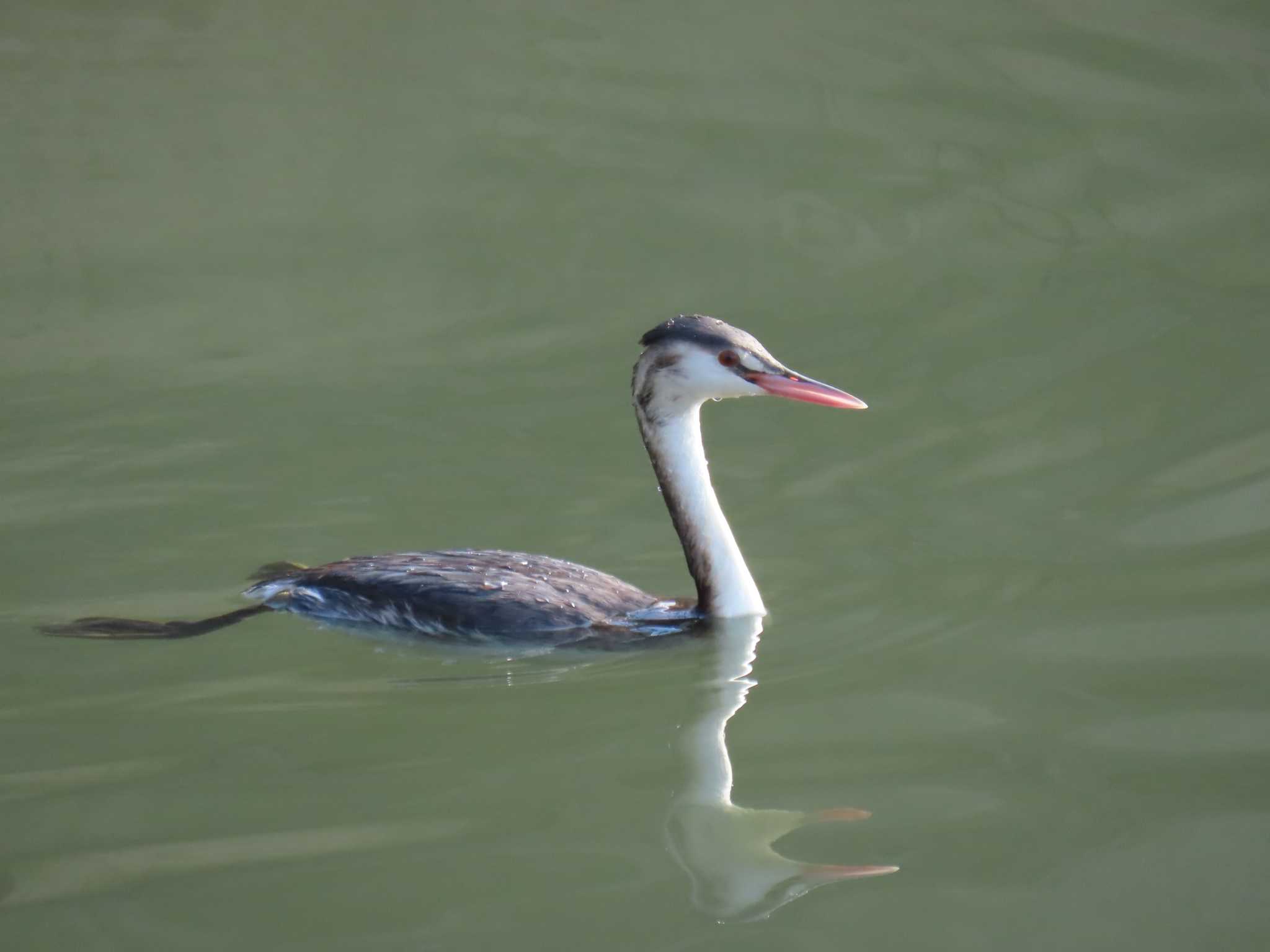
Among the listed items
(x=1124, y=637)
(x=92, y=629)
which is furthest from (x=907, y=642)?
(x=92, y=629)

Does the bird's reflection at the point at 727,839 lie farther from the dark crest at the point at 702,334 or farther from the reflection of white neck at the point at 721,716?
the dark crest at the point at 702,334

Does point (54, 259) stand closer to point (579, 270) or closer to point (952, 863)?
point (579, 270)

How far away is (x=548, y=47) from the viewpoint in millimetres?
11359

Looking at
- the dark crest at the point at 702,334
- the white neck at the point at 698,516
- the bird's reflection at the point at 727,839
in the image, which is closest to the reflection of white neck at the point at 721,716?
the bird's reflection at the point at 727,839

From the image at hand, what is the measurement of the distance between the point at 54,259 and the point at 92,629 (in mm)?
5018

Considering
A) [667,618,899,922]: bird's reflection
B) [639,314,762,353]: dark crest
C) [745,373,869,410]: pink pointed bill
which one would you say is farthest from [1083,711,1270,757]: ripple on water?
[639,314,762,353]: dark crest

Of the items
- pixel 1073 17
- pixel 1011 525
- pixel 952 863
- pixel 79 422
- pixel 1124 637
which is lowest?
pixel 952 863

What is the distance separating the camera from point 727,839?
15.2ft

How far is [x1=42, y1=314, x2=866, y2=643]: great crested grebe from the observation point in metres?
5.97

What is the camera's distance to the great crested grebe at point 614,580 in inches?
235

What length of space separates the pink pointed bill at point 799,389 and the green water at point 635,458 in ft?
2.66

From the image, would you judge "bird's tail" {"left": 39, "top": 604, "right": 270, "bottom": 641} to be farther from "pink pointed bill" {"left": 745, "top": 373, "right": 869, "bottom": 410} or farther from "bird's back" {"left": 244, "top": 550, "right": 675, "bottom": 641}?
"pink pointed bill" {"left": 745, "top": 373, "right": 869, "bottom": 410}

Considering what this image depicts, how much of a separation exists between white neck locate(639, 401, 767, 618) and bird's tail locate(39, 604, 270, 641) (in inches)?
62.5

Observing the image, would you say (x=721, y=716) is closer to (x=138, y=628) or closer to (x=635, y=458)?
(x=138, y=628)
